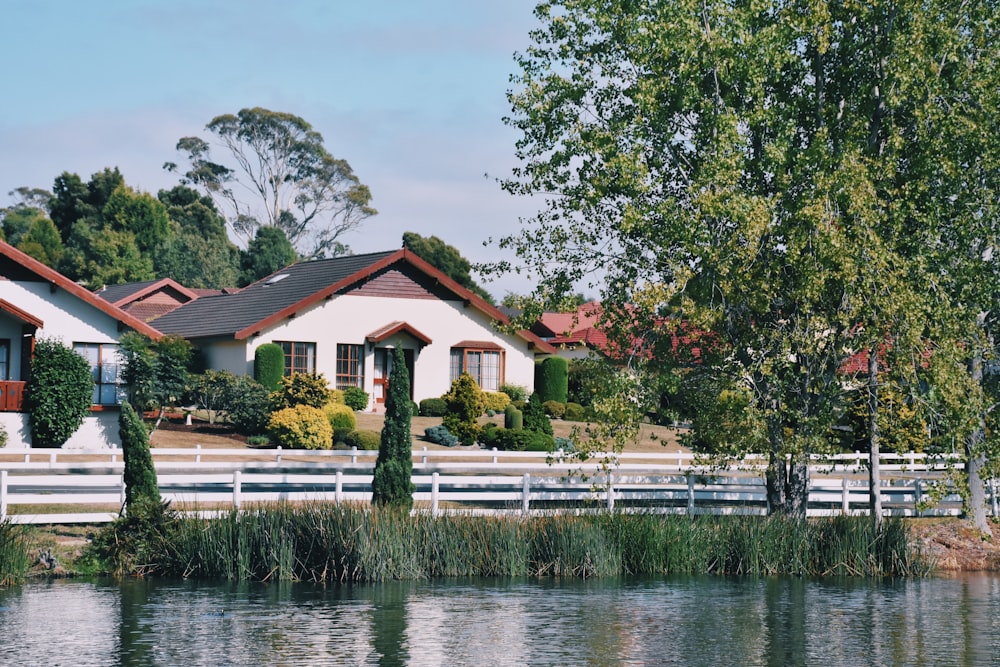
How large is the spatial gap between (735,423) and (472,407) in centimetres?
2310

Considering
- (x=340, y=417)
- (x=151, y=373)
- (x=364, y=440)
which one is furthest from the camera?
(x=340, y=417)

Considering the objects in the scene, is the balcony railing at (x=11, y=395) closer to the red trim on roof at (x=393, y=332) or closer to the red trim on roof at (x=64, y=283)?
the red trim on roof at (x=64, y=283)

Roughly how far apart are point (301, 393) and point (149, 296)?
32.1 metres

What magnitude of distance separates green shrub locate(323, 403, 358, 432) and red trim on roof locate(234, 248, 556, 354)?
6654 millimetres

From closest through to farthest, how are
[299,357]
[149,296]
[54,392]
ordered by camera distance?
[54,392] → [299,357] → [149,296]

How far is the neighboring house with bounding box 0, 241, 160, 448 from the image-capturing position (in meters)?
39.7

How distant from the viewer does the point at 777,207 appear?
89.7 feet

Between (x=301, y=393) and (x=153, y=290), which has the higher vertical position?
(x=153, y=290)

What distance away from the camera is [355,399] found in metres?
52.6

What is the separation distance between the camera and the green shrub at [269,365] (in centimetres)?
5075

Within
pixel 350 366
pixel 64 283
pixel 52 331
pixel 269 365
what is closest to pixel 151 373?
Result: pixel 52 331

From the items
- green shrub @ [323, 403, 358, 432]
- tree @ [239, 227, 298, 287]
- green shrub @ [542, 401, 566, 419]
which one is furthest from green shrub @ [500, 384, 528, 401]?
tree @ [239, 227, 298, 287]

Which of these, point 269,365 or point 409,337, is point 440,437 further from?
point 409,337

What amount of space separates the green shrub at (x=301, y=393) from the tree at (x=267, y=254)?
165 ft
